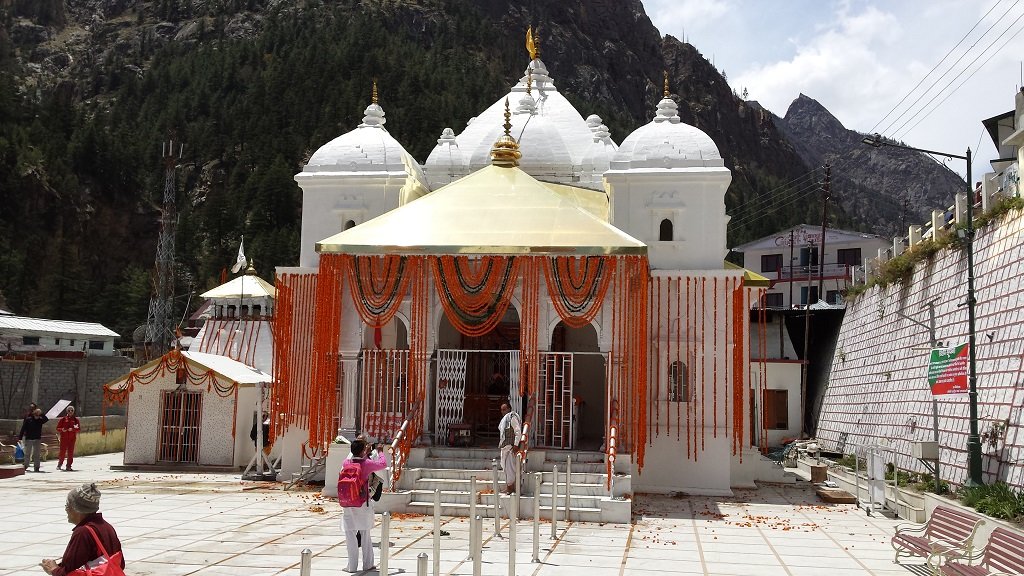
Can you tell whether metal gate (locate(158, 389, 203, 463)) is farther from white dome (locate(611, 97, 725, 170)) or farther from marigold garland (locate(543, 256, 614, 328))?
white dome (locate(611, 97, 725, 170))

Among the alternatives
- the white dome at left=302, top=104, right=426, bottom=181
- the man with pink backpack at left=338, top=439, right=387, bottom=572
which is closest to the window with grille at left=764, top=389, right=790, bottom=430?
the white dome at left=302, top=104, right=426, bottom=181

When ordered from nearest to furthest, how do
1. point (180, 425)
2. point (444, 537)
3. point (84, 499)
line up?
point (84, 499) → point (444, 537) → point (180, 425)

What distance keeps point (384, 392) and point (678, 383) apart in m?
5.90

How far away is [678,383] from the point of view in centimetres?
1791

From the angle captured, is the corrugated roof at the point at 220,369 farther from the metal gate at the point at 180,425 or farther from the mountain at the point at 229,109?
the mountain at the point at 229,109

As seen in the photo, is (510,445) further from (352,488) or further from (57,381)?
(57,381)

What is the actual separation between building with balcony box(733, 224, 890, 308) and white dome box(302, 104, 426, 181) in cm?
3464

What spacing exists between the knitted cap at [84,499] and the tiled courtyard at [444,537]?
3845 mm

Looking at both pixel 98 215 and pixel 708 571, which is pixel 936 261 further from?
pixel 98 215

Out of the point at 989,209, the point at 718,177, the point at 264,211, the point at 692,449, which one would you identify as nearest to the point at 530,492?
the point at 692,449

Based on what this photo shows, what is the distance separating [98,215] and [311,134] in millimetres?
17397

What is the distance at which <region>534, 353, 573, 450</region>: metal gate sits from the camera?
15742 mm

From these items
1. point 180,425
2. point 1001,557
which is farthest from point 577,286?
point 180,425

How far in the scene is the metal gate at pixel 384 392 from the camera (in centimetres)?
1593
